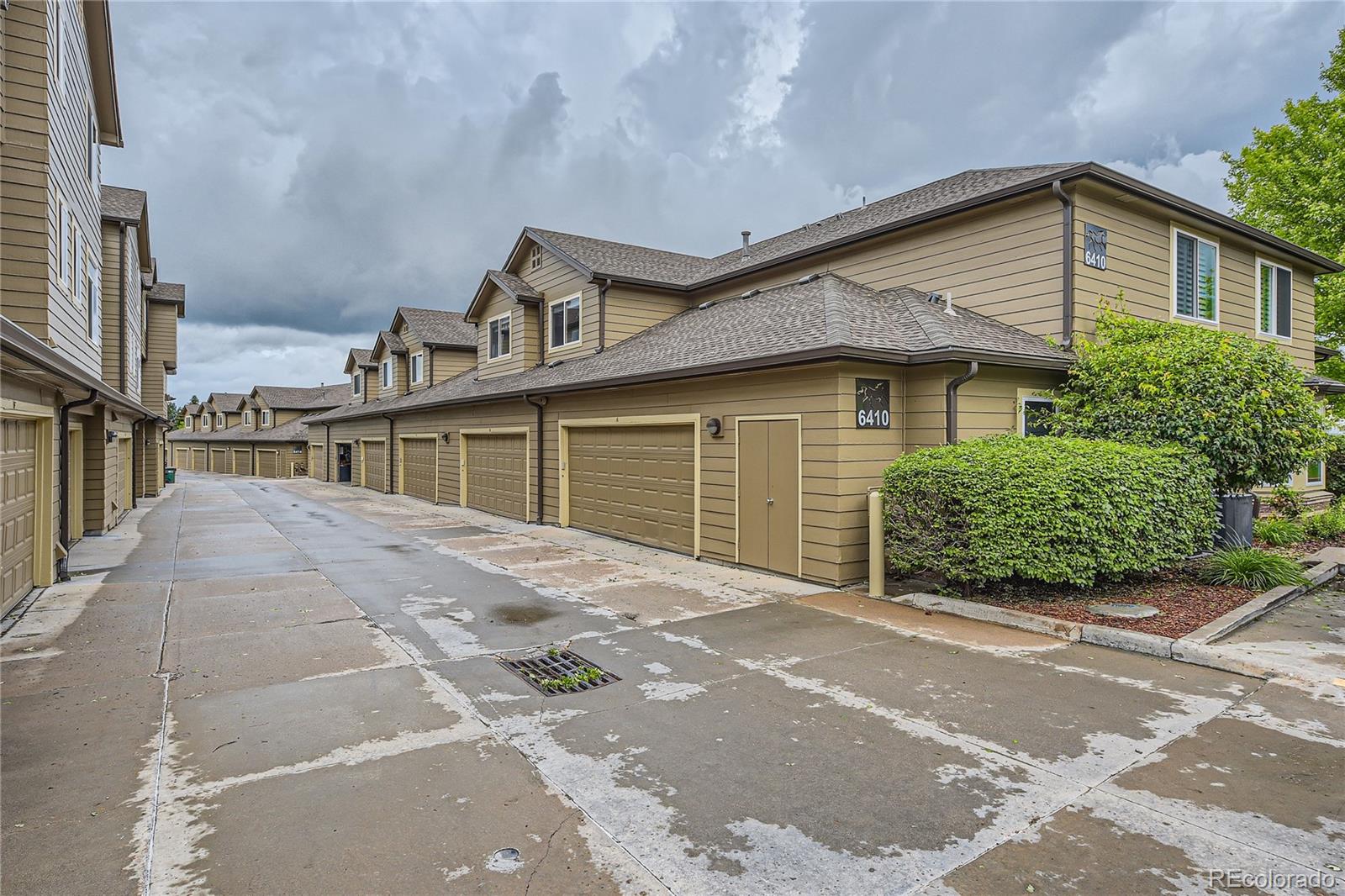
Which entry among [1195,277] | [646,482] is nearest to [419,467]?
[646,482]

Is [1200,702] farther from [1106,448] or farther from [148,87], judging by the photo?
[148,87]

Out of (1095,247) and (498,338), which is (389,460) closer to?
(498,338)

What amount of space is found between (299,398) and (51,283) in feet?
141

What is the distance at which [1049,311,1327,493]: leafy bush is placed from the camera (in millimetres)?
8109

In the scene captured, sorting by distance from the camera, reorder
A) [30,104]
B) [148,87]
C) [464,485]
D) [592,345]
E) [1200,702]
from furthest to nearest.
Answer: [464,485], [592,345], [148,87], [30,104], [1200,702]

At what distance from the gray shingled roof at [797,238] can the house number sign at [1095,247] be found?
38.1 inches

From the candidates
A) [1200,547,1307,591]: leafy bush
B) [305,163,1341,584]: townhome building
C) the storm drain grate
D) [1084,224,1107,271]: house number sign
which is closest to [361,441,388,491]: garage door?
[305,163,1341,584]: townhome building

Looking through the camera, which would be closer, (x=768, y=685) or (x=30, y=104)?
(x=768, y=685)

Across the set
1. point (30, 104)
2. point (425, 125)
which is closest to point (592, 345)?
point (425, 125)

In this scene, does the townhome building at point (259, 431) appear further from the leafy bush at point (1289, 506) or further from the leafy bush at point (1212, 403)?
the leafy bush at point (1289, 506)

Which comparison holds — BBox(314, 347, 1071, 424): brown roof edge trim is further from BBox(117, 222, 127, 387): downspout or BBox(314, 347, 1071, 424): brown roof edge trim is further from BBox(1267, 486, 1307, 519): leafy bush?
BBox(117, 222, 127, 387): downspout

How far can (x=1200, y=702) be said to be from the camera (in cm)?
456

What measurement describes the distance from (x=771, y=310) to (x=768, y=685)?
7.65 metres

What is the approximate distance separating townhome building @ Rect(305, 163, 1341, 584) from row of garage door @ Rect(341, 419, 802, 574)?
0.04 meters
